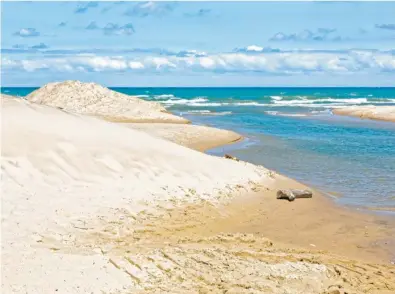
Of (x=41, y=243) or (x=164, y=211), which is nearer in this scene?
(x=41, y=243)

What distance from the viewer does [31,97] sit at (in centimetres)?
5656

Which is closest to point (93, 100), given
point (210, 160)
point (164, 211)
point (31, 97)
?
point (31, 97)

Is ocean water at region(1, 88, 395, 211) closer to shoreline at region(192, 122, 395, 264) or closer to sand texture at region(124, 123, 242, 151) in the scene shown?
shoreline at region(192, 122, 395, 264)

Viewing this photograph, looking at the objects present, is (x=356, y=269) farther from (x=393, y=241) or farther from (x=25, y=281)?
(x=25, y=281)

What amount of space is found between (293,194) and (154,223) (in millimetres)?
4966

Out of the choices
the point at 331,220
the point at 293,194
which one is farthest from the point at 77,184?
the point at 331,220

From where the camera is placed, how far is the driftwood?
612 inches

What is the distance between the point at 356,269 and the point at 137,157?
24.6 feet

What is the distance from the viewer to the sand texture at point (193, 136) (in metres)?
29.3

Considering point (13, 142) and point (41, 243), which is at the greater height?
point (13, 142)

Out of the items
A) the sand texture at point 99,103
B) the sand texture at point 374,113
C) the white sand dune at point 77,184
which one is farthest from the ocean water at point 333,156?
the sand texture at point 374,113

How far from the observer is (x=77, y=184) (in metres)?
13.6

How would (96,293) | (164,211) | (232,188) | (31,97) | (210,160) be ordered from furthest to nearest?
(31,97), (210,160), (232,188), (164,211), (96,293)

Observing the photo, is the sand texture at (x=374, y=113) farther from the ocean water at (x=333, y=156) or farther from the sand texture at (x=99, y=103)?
the sand texture at (x=99, y=103)
